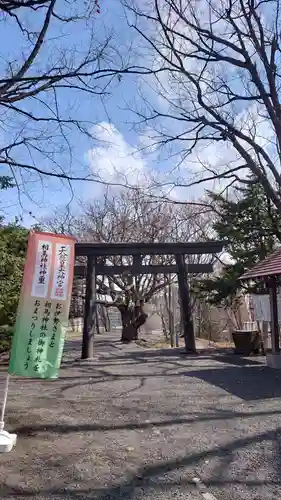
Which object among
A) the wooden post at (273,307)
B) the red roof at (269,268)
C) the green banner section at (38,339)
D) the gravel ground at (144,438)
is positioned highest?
the red roof at (269,268)

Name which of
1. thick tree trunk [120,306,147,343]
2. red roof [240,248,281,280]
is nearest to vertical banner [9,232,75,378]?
red roof [240,248,281,280]

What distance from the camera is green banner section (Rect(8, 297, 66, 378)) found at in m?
5.29

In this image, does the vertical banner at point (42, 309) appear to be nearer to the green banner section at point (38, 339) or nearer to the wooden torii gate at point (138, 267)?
the green banner section at point (38, 339)

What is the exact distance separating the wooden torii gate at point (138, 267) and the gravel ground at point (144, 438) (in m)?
4.96

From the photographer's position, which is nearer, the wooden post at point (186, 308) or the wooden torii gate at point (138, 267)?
the wooden torii gate at point (138, 267)

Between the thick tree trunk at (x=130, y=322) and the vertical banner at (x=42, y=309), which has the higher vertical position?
the thick tree trunk at (x=130, y=322)

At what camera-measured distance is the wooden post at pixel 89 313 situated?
1472cm

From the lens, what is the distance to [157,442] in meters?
5.37

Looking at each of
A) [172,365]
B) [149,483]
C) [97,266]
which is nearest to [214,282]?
[97,266]

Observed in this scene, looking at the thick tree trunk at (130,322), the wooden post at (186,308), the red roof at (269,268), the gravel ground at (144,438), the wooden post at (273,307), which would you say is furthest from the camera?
the thick tree trunk at (130,322)

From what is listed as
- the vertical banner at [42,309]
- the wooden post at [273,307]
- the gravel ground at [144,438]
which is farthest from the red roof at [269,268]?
the vertical banner at [42,309]

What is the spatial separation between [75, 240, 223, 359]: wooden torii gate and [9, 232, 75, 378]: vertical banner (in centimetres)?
926

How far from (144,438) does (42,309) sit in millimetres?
1926

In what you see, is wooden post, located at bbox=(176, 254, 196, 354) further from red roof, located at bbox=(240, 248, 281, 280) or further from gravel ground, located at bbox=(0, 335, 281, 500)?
gravel ground, located at bbox=(0, 335, 281, 500)
